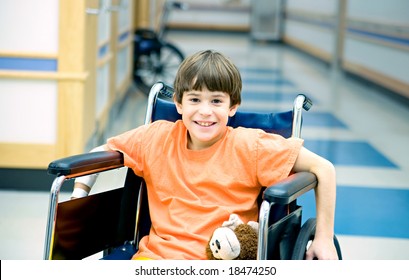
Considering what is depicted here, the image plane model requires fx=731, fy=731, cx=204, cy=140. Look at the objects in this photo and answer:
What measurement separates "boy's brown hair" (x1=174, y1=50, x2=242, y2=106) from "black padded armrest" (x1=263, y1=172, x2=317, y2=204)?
0.92ft

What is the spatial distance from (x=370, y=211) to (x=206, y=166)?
6.26ft

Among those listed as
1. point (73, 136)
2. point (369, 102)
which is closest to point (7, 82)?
Answer: point (73, 136)

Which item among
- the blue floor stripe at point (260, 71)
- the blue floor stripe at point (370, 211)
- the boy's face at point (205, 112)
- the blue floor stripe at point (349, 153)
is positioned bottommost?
the blue floor stripe at point (370, 211)

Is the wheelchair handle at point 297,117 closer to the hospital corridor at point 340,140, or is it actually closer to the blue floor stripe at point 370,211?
the hospital corridor at point 340,140

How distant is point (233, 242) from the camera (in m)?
1.71

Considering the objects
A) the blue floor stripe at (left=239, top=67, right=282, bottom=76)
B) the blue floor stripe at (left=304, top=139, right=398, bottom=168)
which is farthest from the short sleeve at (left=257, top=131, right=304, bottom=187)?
the blue floor stripe at (left=239, top=67, right=282, bottom=76)

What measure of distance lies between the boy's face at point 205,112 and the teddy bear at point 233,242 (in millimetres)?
219

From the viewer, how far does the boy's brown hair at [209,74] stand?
5.84 feet

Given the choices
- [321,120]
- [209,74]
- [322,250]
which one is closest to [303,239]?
[322,250]

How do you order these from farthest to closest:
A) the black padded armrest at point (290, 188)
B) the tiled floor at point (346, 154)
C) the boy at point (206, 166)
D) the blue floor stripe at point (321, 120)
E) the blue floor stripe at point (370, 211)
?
the blue floor stripe at point (321, 120) < the blue floor stripe at point (370, 211) < the tiled floor at point (346, 154) < the boy at point (206, 166) < the black padded armrest at point (290, 188)

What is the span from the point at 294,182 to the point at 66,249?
24.1 inches

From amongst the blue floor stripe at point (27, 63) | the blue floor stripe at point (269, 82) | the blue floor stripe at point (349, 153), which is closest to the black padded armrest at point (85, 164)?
the blue floor stripe at point (27, 63)

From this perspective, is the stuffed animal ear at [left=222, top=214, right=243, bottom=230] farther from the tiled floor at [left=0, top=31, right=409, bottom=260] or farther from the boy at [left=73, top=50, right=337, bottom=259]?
the tiled floor at [left=0, top=31, right=409, bottom=260]

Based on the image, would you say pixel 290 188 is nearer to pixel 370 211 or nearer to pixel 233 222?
pixel 233 222
